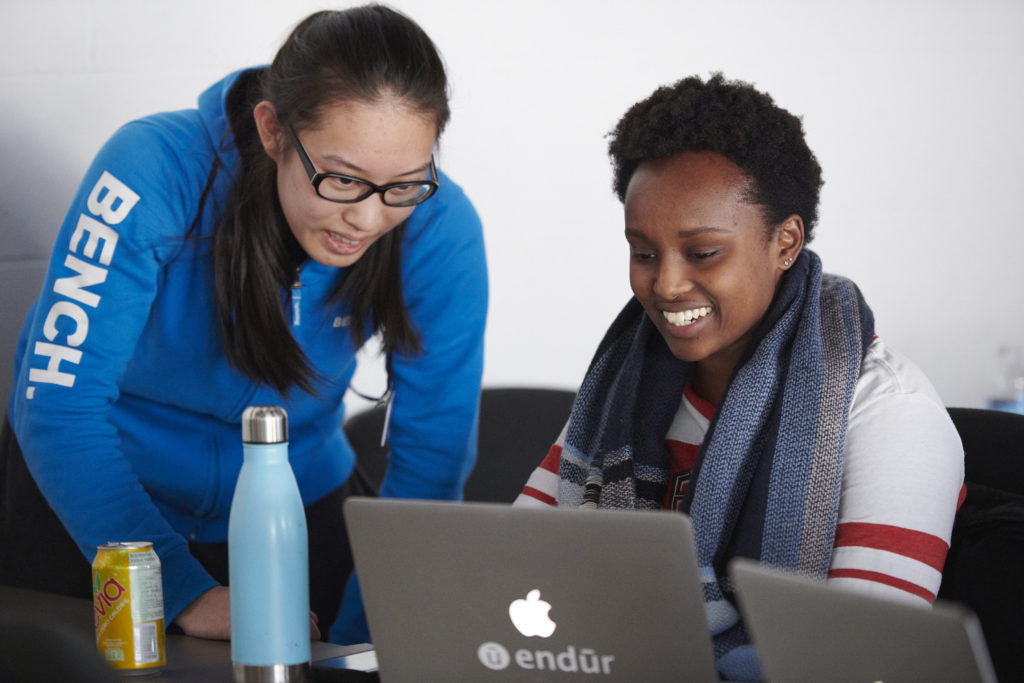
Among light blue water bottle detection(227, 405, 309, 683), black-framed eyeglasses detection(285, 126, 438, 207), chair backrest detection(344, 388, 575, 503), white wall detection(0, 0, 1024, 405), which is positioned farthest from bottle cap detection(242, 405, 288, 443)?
white wall detection(0, 0, 1024, 405)

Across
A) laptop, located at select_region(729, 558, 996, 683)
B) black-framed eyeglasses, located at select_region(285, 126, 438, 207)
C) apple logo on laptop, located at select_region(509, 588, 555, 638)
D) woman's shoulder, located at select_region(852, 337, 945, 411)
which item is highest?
black-framed eyeglasses, located at select_region(285, 126, 438, 207)

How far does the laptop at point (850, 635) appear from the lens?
1.96 feet

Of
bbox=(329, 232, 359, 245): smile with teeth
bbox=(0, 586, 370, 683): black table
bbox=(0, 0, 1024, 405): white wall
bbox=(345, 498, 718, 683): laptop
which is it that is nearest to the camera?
bbox=(345, 498, 718, 683): laptop

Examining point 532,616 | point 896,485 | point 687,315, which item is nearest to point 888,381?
point 896,485

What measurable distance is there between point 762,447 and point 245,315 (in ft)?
2.31

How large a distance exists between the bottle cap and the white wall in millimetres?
1356

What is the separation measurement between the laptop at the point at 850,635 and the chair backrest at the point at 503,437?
54.8 inches

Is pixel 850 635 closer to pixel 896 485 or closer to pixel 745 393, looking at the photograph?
pixel 896 485

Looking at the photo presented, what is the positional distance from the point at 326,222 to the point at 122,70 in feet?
3.16

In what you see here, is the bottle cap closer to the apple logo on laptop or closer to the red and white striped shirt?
the apple logo on laptop

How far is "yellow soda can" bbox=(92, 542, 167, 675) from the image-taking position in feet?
3.21

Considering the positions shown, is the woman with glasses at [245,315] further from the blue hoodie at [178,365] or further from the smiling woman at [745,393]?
the smiling woman at [745,393]

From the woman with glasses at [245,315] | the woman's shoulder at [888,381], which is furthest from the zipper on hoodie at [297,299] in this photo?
the woman's shoulder at [888,381]

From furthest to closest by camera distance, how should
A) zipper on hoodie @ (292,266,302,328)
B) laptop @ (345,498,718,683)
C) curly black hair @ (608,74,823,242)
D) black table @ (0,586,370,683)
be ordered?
1. zipper on hoodie @ (292,266,302,328)
2. curly black hair @ (608,74,823,242)
3. black table @ (0,586,370,683)
4. laptop @ (345,498,718,683)
